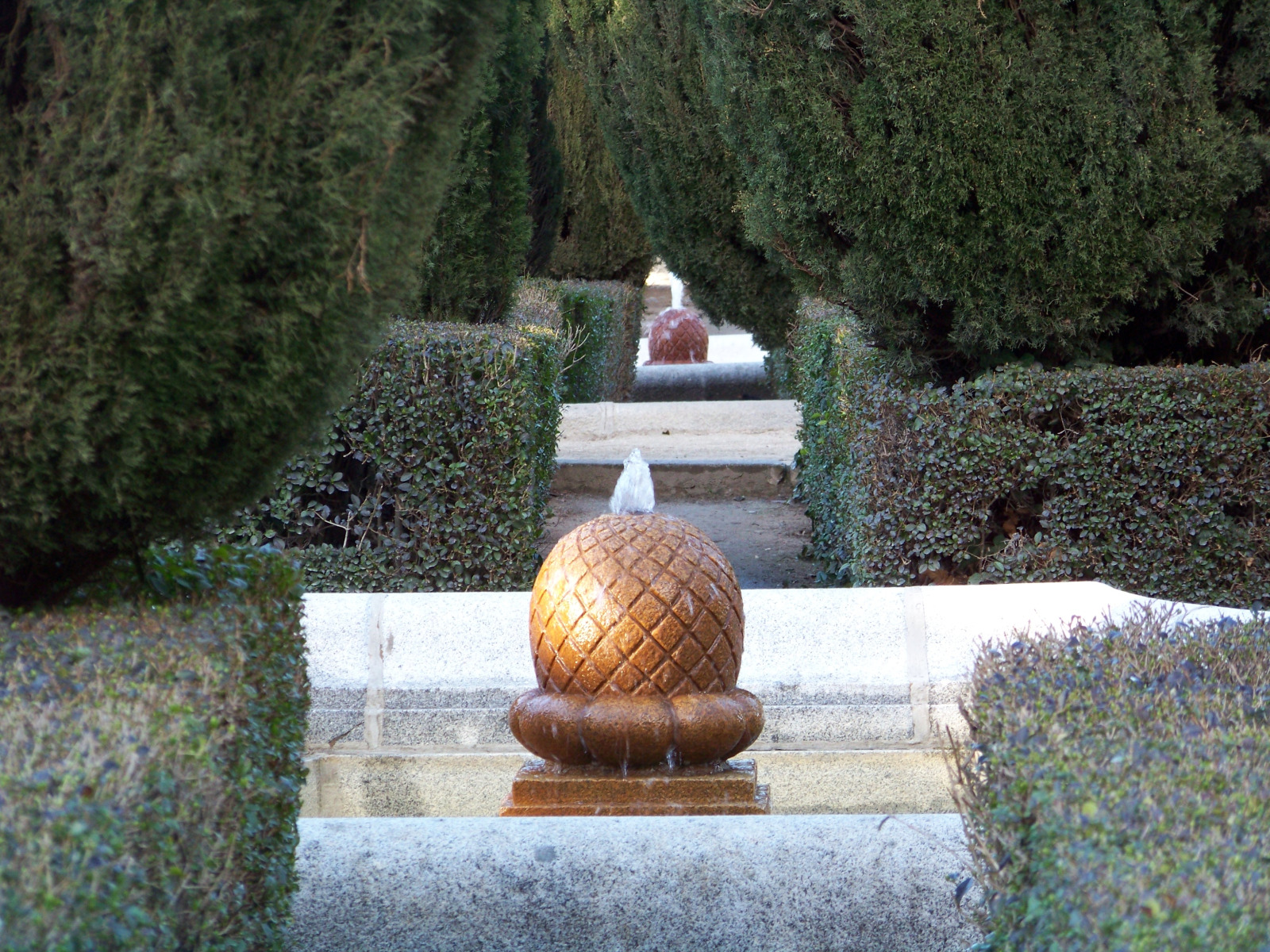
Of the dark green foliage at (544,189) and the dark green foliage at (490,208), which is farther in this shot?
the dark green foliage at (544,189)

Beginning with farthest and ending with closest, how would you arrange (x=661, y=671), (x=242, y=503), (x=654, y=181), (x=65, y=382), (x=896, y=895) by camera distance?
1. (x=654, y=181)
2. (x=661, y=671)
3. (x=896, y=895)
4. (x=242, y=503)
5. (x=65, y=382)

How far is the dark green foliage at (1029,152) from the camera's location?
5.10 m

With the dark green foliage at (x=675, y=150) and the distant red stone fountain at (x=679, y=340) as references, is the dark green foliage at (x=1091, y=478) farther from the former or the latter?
the distant red stone fountain at (x=679, y=340)

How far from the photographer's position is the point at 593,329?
13117mm

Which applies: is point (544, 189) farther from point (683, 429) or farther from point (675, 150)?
point (683, 429)

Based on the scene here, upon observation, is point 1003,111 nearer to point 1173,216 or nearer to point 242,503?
point 1173,216

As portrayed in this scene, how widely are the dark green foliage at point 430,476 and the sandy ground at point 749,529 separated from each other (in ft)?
5.10

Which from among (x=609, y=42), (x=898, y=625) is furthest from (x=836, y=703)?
(x=609, y=42)

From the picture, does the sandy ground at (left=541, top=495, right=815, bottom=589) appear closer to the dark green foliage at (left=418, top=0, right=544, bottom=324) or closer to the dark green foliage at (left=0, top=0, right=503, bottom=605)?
the dark green foliage at (left=418, top=0, right=544, bottom=324)

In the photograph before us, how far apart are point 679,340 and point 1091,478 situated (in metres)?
14.2

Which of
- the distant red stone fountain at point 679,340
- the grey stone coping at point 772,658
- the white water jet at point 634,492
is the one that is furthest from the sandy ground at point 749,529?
the distant red stone fountain at point 679,340

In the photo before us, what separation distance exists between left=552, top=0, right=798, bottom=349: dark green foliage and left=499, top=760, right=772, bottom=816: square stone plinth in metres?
8.11

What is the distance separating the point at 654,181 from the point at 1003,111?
6.74 metres

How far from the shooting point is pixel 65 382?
2.24m
